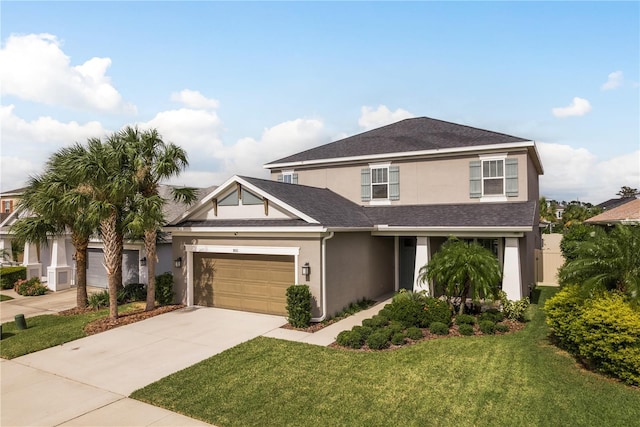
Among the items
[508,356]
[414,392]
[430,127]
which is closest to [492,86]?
[430,127]

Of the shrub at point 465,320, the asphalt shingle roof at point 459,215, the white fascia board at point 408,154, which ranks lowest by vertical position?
the shrub at point 465,320

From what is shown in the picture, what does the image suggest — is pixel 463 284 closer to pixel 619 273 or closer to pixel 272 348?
pixel 619 273

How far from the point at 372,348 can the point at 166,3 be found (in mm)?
12272

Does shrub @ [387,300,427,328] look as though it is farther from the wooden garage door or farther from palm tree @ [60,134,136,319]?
palm tree @ [60,134,136,319]

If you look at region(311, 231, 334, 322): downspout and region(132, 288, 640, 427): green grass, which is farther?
region(311, 231, 334, 322): downspout

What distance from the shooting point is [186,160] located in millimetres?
14500

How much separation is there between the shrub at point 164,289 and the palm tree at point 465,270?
999 centimetres

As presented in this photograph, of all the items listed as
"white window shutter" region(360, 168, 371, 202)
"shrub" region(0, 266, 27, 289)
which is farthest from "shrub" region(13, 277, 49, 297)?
"white window shutter" region(360, 168, 371, 202)

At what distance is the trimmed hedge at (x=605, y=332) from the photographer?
7.47 metres

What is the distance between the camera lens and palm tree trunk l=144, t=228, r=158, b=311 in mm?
14352

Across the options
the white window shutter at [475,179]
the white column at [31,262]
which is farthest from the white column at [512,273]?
the white column at [31,262]

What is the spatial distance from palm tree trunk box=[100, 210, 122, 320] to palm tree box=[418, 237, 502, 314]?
10.9m

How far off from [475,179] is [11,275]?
24677 millimetres

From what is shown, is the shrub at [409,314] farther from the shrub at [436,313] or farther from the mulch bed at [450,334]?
the mulch bed at [450,334]
